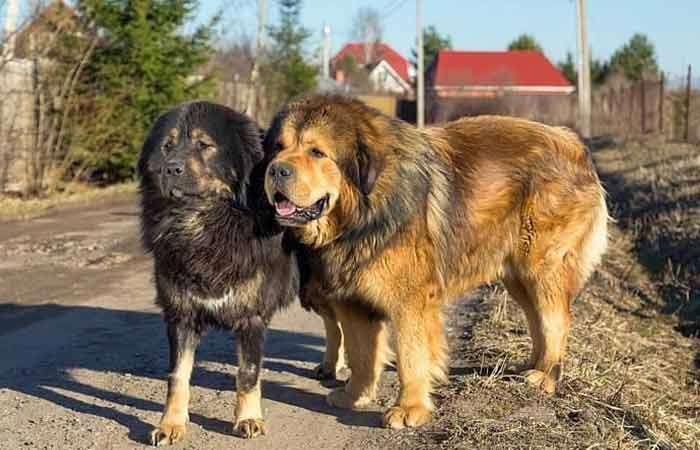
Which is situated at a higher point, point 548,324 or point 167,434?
point 548,324

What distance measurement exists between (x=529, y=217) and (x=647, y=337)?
3.37m

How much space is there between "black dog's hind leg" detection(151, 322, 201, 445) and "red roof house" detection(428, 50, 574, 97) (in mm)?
64473

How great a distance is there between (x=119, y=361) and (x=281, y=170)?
2.95m

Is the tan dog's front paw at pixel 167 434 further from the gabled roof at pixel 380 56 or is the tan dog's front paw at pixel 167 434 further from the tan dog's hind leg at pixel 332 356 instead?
the gabled roof at pixel 380 56

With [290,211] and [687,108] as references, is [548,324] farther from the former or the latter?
[687,108]

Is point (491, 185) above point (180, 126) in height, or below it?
below

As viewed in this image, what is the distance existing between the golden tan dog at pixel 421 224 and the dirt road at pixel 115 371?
0.41m

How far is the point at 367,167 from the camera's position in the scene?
5293 mm

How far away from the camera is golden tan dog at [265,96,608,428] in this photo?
5289 mm

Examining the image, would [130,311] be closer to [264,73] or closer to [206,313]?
[206,313]

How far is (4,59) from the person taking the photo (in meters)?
17.3

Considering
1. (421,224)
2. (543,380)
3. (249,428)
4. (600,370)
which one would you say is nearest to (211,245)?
(249,428)

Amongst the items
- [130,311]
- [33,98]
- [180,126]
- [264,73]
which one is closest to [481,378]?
[180,126]

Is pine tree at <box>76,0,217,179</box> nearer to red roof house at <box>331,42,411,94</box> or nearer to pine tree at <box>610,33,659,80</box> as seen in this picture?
pine tree at <box>610,33,659,80</box>
